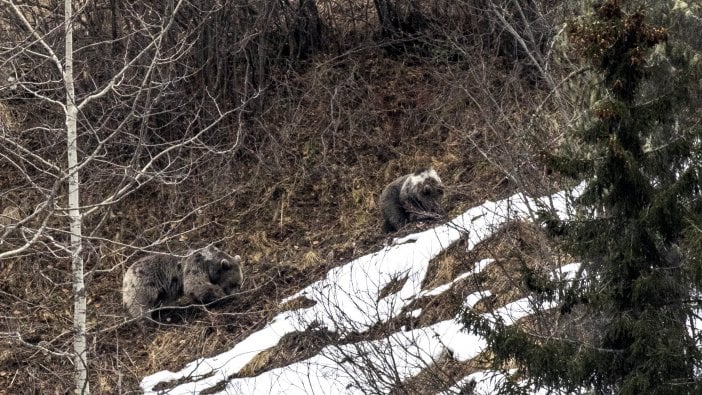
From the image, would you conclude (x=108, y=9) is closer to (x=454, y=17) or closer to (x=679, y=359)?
(x=454, y=17)

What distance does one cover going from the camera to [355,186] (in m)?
19.0

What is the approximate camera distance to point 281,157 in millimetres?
20297

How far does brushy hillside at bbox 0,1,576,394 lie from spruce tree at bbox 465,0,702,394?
6.26 metres

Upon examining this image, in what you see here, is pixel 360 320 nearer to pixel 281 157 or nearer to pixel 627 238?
pixel 627 238

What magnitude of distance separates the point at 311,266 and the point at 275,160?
13.4ft

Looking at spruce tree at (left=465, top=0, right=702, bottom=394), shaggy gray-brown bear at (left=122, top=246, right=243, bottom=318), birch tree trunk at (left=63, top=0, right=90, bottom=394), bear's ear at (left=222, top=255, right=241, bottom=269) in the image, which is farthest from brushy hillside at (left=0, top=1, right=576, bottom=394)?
spruce tree at (left=465, top=0, right=702, bottom=394)

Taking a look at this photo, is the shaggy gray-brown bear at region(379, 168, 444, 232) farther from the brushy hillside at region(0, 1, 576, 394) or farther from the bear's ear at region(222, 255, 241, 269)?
the bear's ear at region(222, 255, 241, 269)

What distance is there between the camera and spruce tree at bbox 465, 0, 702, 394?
7191mm

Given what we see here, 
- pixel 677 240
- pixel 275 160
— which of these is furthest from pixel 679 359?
pixel 275 160

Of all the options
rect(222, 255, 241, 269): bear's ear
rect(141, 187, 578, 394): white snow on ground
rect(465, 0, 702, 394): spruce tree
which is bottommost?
rect(141, 187, 578, 394): white snow on ground

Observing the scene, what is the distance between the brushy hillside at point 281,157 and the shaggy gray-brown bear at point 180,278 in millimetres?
322

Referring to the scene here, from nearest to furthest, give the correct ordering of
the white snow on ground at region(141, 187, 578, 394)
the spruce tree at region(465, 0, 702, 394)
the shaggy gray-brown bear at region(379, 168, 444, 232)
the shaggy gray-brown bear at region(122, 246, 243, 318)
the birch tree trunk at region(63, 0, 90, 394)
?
the spruce tree at region(465, 0, 702, 394) → the birch tree trunk at region(63, 0, 90, 394) → the white snow on ground at region(141, 187, 578, 394) → the shaggy gray-brown bear at region(122, 246, 243, 318) → the shaggy gray-brown bear at region(379, 168, 444, 232)

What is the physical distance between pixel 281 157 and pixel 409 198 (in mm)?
4499

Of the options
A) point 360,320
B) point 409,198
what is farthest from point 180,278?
point 409,198
